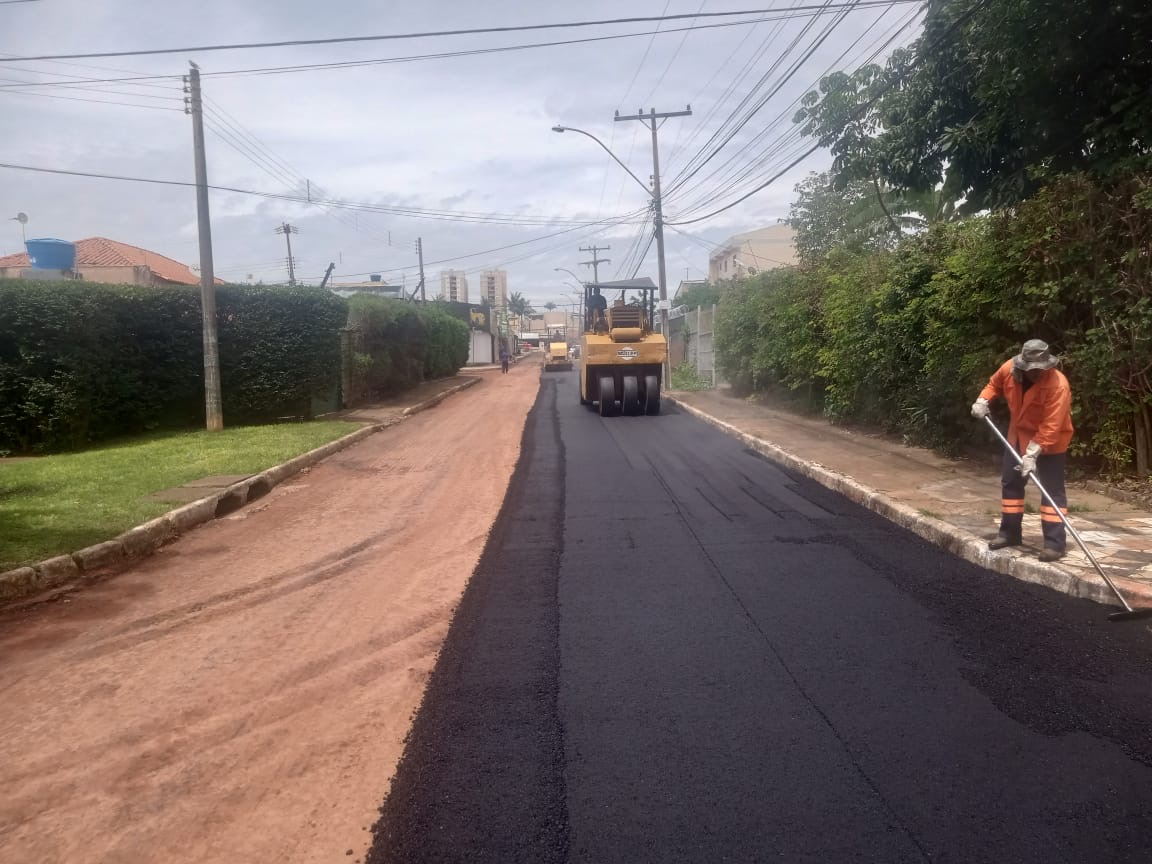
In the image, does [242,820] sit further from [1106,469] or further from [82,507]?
[1106,469]

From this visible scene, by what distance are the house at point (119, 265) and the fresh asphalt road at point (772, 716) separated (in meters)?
28.1

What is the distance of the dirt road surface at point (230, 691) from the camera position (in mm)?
3379

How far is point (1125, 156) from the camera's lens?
9297mm

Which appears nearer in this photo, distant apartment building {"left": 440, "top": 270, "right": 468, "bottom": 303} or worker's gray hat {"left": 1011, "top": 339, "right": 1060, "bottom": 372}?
worker's gray hat {"left": 1011, "top": 339, "right": 1060, "bottom": 372}

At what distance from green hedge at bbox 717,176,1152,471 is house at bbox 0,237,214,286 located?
24.4m

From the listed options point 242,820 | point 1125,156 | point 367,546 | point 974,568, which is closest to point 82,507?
point 367,546

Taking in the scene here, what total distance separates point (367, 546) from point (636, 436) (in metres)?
8.64

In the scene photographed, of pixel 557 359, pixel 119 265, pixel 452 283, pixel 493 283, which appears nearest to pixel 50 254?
pixel 119 265

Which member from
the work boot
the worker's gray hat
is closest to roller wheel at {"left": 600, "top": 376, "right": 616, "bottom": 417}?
the work boot

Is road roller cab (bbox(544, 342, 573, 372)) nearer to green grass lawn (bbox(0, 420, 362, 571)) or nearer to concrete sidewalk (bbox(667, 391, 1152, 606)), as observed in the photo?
green grass lawn (bbox(0, 420, 362, 571))

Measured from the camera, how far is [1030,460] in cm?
628

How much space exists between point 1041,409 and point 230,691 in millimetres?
5720

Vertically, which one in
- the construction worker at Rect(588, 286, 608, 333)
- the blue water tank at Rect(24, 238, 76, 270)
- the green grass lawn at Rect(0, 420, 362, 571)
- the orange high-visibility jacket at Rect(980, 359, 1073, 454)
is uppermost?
the blue water tank at Rect(24, 238, 76, 270)

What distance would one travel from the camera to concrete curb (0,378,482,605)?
6.57 meters
